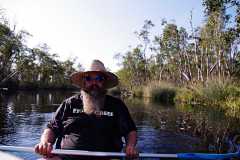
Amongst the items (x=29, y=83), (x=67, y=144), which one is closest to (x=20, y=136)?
(x=67, y=144)

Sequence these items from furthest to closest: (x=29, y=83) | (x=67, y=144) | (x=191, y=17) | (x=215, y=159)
A: 1. (x=29, y=83)
2. (x=191, y=17)
3. (x=215, y=159)
4. (x=67, y=144)

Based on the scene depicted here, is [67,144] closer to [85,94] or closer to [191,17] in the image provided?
[85,94]

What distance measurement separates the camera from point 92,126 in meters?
3.82

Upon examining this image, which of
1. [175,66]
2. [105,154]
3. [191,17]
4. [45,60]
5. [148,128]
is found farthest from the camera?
[45,60]

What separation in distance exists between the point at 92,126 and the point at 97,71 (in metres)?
0.62

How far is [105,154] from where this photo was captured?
347 centimetres

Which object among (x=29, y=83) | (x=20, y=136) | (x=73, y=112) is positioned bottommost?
(x=20, y=136)

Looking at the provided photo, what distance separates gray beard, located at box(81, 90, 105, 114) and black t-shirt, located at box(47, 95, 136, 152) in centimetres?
5

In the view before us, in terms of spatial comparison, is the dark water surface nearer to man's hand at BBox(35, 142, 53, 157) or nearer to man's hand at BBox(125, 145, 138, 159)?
man's hand at BBox(125, 145, 138, 159)

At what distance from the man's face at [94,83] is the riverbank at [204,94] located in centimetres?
1392

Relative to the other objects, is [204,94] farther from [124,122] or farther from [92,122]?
[92,122]

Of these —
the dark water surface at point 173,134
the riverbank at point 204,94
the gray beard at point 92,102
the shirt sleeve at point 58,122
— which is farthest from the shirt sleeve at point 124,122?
the riverbank at point 204,94

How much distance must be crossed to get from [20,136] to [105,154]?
7.52m

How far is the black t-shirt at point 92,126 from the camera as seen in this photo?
12.4 ft
